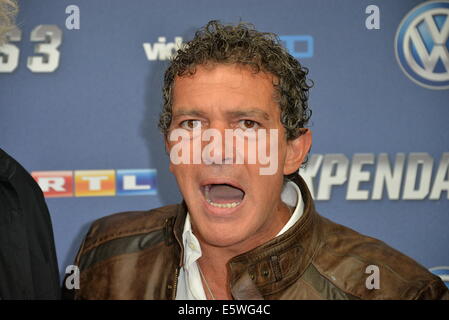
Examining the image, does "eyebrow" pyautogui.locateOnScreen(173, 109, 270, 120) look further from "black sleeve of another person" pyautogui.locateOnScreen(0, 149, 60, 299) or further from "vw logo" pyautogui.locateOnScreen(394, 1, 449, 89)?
"vw logo" pyautogui.locateOnScreen(394, 1, 449, 89)

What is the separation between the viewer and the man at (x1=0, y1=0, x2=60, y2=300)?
1.42 metres

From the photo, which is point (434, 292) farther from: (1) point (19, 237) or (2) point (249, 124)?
(1) point (19, 237)

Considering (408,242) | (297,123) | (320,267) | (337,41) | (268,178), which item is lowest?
(408,242)

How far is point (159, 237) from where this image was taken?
5.76 feet

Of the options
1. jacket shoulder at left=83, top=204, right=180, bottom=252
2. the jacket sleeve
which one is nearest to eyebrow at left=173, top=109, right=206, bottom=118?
jacket shoulder at left=83, top=204, right=180, bottom=252

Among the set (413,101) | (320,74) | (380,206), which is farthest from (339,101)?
(380,206)

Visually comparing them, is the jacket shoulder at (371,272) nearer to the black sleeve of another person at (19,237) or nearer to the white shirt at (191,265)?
the white shirt at (191,265)

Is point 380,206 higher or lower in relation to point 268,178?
lower

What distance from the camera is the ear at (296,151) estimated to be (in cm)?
167

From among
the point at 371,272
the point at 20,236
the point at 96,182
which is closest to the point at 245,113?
the point at 371,272

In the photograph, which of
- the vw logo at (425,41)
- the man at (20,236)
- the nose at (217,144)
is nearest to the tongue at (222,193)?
the nose at (217,144)
